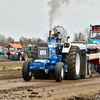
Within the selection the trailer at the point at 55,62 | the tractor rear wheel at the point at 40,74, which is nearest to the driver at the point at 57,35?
the trailer at the point at 55,62

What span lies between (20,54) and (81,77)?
23.4 m

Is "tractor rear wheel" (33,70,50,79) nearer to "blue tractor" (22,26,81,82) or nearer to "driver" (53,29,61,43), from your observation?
"blue tractor" (22,26,81,82)

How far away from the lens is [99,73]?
1461 centimetres

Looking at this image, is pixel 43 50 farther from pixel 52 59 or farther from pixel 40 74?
pixel 40 74

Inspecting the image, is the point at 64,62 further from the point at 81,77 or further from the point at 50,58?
the point at 81,77

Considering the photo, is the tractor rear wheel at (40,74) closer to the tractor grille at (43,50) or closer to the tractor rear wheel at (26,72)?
the tractor grille at (43,50)

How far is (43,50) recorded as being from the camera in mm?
10102

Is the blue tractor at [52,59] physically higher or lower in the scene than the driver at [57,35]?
lower

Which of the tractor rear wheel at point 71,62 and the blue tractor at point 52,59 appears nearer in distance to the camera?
the blue tractor at point 52,59

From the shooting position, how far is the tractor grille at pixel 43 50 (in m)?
10.0

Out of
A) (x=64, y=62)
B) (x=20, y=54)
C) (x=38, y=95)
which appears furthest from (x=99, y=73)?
(x=20, y=54)

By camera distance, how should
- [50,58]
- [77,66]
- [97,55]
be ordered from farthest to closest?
[97,55]
[77,66]
[50,58]

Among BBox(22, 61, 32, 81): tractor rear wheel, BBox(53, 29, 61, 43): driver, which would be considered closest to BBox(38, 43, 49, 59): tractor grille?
BBox(22, 61, 32, 81): tractor rear wheel

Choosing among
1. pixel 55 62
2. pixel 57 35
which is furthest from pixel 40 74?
pixel 57 35
